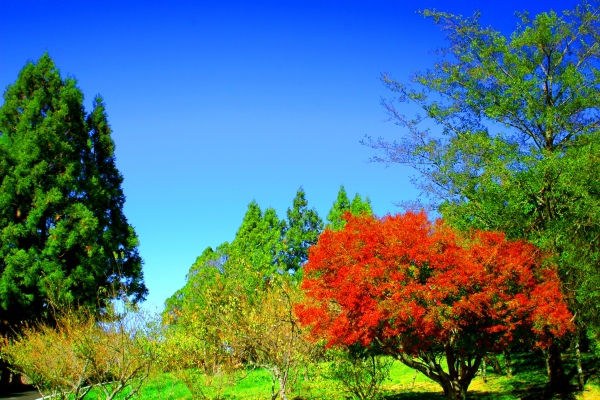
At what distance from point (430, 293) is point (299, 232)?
803 inches

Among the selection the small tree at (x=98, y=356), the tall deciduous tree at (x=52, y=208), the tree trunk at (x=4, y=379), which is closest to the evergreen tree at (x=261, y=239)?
the tall deciduous tree at (x=52, y=208)

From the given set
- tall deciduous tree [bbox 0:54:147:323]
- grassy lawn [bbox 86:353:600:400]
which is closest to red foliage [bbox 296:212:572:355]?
grassy lawn [bbox 86:353:600:400]

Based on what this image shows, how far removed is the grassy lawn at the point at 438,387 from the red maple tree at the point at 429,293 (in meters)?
2.01

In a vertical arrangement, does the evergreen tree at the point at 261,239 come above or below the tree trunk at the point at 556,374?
above

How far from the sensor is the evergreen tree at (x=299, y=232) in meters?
28.7

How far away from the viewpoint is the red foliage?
29.4 ft

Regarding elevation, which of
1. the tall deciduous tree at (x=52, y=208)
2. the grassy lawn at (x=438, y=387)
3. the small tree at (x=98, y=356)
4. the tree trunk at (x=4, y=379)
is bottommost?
the grassy lawn at (x=438, y=387)

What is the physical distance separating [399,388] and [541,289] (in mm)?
6863

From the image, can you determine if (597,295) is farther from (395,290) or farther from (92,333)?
(92,333)

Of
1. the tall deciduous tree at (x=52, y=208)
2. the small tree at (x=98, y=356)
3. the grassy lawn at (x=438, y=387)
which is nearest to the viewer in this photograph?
the small tree at (x=98, y=356)

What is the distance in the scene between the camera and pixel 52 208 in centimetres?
1892

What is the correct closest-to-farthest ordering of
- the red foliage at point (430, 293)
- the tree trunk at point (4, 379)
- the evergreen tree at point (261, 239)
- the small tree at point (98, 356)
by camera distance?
the red foliage at point (430, 293)
the small tree at point (98, 356)
the tree trunk at point (4, 379)
the evergreen tree at point (261, 239)

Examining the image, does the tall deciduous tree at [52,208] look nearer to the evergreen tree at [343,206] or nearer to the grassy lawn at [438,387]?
the grassy lawn at [438,387]

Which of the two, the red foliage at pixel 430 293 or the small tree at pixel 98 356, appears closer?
the red foliage at pixel 430 293
